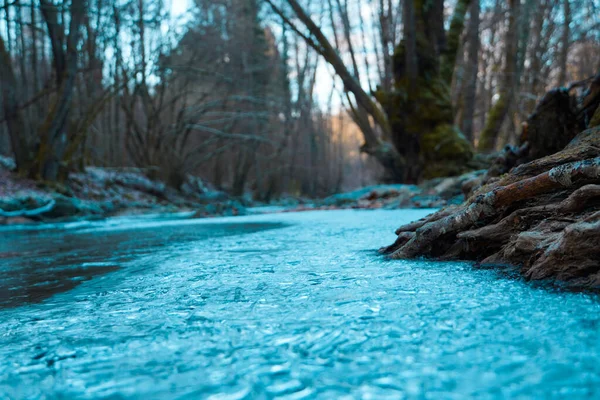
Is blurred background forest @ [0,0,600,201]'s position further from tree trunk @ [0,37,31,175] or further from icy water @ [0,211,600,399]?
icy water @ [0,211,600,399]

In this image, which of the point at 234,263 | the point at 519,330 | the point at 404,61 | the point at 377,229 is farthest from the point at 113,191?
the point at 519,330

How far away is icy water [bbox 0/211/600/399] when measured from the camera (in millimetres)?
853

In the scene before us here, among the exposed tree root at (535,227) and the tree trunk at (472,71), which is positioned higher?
the tree trunk at (472,71)

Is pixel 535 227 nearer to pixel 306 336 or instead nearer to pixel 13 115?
pixel 306 336

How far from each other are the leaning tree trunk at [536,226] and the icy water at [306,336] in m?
0.14

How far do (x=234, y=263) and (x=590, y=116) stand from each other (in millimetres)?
2734

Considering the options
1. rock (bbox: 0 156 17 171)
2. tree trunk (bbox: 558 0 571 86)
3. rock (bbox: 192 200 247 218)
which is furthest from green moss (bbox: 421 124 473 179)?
rock (bbox: 0 156 17 171)

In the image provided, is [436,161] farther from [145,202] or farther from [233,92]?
[233,92]

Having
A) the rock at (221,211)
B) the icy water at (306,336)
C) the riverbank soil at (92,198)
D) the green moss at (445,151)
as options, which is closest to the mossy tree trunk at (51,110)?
the riverbank soil at (92,198)

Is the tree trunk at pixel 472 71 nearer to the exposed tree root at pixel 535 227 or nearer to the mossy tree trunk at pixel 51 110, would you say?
the mossy tree trunk at pixel 51 110

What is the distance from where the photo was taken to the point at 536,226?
5.79ft

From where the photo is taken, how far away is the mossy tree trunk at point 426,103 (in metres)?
9.50

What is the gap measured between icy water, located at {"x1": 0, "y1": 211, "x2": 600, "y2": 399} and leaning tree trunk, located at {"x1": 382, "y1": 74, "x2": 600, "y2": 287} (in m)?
0.14

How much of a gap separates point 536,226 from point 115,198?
36.9ft
